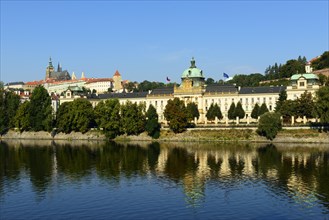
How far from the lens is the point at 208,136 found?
102 metres

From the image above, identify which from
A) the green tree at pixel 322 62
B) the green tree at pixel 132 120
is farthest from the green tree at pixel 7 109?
the green tree at pixel 322 62

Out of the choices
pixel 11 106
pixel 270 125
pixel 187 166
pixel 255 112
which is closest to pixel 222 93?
pixel 255 112

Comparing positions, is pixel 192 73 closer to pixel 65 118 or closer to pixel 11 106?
pixel 65 118

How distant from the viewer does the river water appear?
3975 cm

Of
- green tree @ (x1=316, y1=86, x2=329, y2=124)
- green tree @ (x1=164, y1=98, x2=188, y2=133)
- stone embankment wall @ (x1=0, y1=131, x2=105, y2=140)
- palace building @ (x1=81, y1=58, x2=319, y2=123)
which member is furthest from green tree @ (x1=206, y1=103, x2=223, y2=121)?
green tree @ (x1=316, y1=86, x2=329, y2=124)

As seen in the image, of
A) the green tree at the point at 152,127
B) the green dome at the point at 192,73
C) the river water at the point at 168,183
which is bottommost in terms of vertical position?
the river water at the point at 168,183

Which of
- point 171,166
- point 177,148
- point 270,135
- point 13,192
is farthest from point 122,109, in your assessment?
point 13,192

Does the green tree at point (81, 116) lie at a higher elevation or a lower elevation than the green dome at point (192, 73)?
lower

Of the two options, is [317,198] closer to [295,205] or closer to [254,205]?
[295,205]

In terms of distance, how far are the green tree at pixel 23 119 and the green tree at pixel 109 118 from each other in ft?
60.8

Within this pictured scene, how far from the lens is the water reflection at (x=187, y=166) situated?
163ft

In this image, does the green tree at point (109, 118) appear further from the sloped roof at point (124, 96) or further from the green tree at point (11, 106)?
the sloped roof at point (124, 96)

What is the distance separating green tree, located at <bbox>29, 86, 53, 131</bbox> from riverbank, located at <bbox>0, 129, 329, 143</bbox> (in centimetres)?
198

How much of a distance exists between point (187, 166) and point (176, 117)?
40070mm
